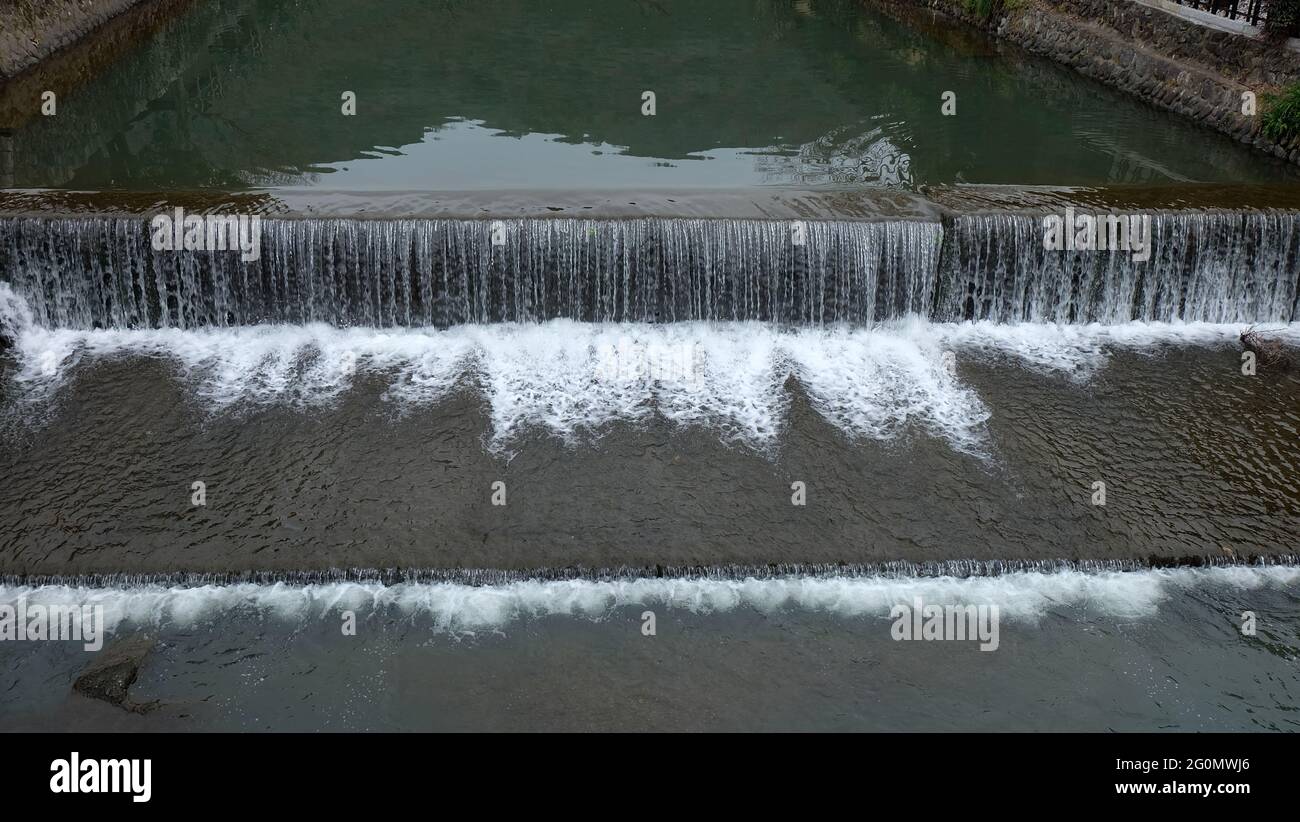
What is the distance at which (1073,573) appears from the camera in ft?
34.8

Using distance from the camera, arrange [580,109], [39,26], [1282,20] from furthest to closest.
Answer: [39,26], [580,109], [1282,20]

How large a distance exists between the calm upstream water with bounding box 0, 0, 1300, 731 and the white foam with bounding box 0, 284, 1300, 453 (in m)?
0.06

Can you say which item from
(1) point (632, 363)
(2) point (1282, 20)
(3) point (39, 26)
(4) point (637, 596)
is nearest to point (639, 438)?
(1) point (632, 363)

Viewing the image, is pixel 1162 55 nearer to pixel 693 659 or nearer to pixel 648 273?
pixel 648 273

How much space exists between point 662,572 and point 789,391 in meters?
3.43

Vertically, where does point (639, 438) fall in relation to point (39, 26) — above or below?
below

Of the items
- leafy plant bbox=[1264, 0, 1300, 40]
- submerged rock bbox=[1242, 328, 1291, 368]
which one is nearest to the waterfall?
submerged rock bbox=[1242, 328, 1291, 368]

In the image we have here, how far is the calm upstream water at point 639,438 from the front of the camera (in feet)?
31.1

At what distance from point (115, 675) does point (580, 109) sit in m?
13.8

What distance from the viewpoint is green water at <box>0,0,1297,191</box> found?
56.5 ft

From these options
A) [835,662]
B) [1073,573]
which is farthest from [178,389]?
[1073,573]

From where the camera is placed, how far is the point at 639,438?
1219 cm

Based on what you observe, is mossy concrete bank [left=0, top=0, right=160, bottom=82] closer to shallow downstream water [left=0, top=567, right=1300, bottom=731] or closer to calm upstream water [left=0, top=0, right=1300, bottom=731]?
calm upstream water [left=0, top=0, right=1300, bottom=731]
